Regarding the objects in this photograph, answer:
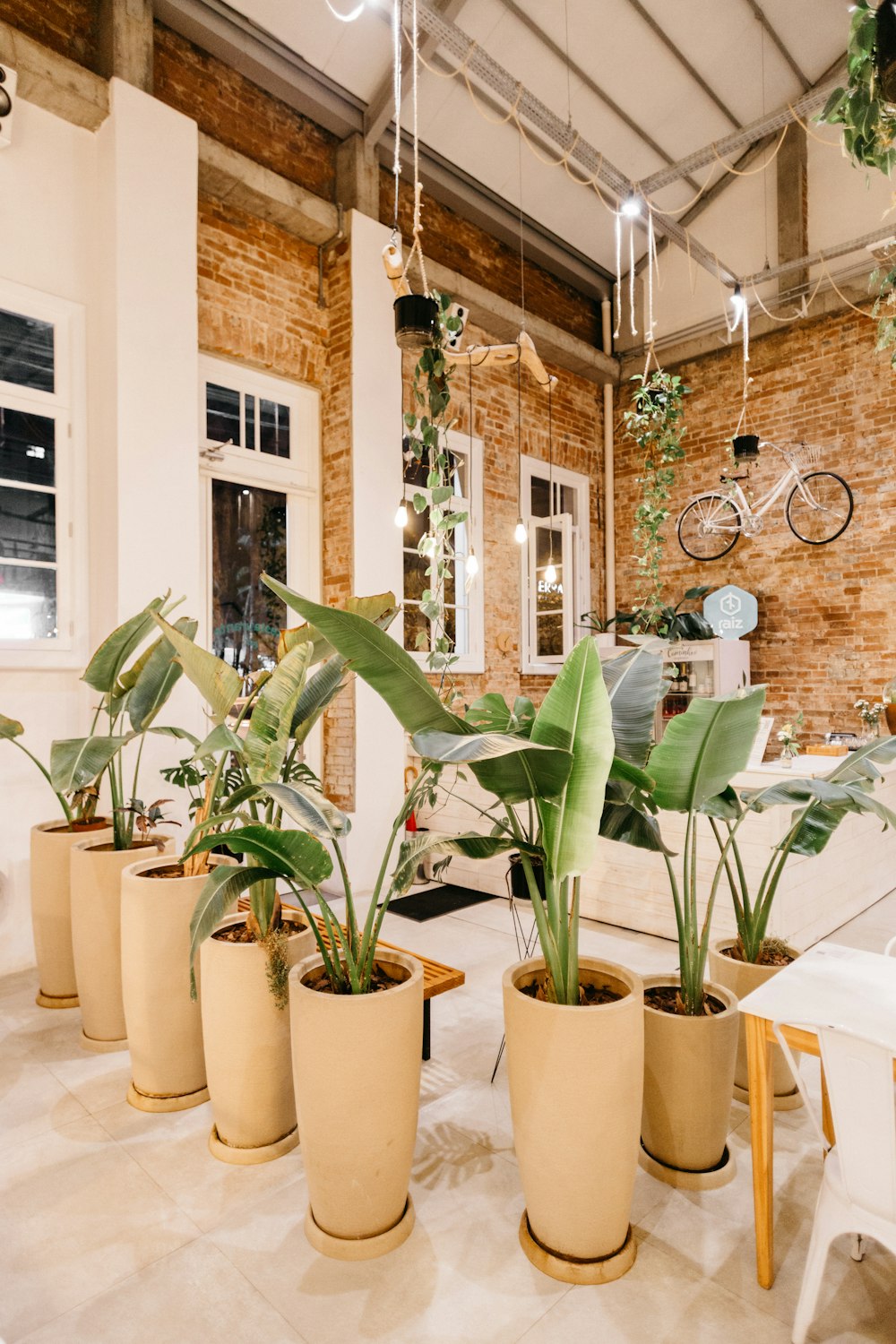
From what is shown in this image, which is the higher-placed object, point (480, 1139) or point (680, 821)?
point (680, 821)

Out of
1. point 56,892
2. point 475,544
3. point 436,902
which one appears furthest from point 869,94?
point 475,544

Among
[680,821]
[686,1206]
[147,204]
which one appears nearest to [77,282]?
[147,204]

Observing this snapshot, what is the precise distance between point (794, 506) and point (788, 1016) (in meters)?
5.96

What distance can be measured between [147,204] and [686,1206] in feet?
16.4

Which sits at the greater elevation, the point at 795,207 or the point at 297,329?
the point at 795,207

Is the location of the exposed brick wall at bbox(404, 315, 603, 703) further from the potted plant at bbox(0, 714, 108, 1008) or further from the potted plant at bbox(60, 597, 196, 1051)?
the potted plant at bbox(60, 597, 196, 1051)

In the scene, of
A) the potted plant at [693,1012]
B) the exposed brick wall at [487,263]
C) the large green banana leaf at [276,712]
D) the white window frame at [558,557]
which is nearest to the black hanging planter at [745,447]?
the white window frame at [558,557]

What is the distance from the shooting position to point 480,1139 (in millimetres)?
2211

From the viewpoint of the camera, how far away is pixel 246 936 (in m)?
2.14

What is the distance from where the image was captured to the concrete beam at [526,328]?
589 cm

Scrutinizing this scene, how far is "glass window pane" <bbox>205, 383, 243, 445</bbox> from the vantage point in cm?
480

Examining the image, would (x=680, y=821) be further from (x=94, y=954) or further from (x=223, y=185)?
(x=223, y=185)

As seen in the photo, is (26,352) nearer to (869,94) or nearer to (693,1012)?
(869,94)

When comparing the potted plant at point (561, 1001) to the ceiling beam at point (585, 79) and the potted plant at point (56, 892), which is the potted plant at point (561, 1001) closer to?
the potted plant at point (56, 892)
